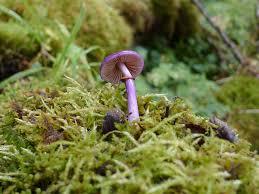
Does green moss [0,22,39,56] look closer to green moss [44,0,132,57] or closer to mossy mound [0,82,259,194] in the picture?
green moss [44,0,132,57]

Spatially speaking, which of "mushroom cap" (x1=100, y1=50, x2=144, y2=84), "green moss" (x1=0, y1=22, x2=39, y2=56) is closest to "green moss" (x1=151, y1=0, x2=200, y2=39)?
"green moss" (x1=0, y1=22, x2=39, y2=56)

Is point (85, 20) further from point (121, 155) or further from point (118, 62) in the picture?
point (121, 155)

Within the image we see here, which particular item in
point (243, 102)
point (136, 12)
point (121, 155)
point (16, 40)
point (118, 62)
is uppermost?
point (136, 12)

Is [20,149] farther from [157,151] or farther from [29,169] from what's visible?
[157,151]

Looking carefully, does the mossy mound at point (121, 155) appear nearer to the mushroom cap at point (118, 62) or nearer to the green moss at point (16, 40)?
the mushroom cap at point (118, 62)

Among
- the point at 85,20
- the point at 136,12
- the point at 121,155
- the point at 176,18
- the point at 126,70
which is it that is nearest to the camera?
the point at 121,155

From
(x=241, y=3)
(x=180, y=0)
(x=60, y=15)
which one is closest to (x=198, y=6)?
(x=180, y=0)

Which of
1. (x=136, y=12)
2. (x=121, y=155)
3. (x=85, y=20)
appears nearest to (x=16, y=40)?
(x=85, y=20)
